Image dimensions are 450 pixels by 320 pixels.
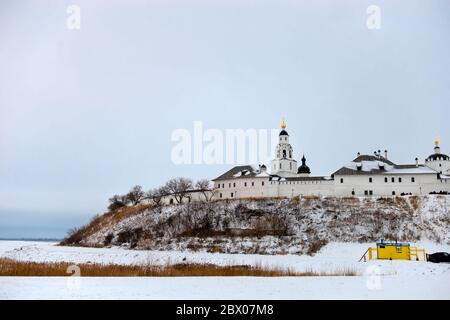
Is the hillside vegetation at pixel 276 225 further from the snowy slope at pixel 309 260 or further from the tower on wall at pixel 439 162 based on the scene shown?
the tower on wall at pixel 439 162

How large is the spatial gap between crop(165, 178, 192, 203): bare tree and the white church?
4.95m

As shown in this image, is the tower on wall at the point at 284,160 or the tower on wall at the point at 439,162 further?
the tower on wall at the point at 284,160

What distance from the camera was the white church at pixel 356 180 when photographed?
61125 mm

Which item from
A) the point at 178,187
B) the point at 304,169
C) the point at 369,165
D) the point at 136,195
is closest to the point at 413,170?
the point at 369,165

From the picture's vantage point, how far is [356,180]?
62.9m

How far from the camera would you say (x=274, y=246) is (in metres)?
44.6

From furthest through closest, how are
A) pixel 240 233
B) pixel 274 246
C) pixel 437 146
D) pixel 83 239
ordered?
pixel 437 146 < pixel 83 239 < pixel 240 233 < pixel 274 246

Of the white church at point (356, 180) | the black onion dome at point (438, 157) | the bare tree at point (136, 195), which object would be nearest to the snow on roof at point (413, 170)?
the white church at point (356, 180)

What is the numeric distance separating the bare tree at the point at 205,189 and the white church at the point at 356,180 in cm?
98

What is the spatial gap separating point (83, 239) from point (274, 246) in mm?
27967
